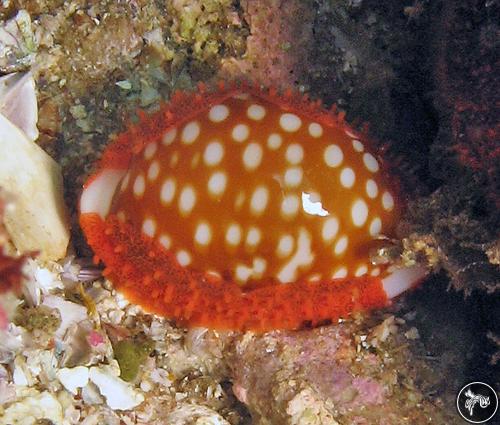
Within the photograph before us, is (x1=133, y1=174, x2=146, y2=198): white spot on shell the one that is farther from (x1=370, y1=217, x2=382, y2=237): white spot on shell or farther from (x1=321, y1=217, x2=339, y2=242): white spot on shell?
(x1=370, y1=217, x2=382, y2=237): white spot on shell

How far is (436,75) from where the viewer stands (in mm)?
3004

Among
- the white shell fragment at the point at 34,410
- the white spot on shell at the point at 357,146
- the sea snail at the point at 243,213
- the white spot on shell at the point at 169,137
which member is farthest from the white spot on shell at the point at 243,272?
the white shell fragment at the point at 34,410

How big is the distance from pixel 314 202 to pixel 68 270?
50.1 inches

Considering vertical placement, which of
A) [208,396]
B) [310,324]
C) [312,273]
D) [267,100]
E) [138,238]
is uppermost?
[267,100]

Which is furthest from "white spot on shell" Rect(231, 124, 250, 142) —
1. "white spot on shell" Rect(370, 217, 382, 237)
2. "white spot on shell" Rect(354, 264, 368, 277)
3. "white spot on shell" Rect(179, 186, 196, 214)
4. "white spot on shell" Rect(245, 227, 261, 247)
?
"white spot on shell" Rect(354, 264, 368, 277)

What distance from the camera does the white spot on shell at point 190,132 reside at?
3.01 m

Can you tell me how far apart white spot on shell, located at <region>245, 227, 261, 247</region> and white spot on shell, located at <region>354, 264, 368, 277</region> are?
1.83 ft

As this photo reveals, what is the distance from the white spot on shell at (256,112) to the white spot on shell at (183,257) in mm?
725

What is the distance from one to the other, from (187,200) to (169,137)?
1.12 feet

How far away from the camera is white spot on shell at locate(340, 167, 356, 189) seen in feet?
9.91

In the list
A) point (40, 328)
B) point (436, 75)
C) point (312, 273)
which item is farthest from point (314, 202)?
point (40, 328)

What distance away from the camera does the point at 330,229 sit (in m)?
3.01

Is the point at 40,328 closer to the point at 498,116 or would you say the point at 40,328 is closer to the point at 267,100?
Result: the point at 267,100

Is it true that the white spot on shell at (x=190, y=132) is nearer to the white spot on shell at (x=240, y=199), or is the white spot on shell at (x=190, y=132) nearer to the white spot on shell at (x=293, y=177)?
the white spot on shell at (x=240, y=199)
